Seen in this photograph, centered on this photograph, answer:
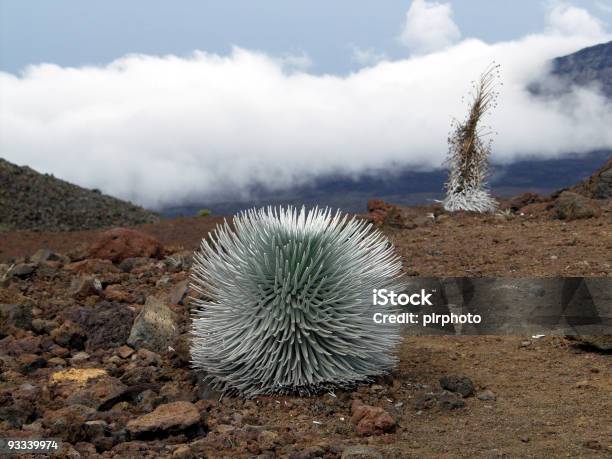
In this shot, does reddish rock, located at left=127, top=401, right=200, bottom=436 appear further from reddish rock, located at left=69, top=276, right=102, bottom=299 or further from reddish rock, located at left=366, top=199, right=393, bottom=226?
reddish rock, located at left=366, top=199, right=393, bottom=226

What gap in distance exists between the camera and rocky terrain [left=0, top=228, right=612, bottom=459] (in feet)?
12.8

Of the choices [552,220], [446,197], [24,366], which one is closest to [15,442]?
[24,366]

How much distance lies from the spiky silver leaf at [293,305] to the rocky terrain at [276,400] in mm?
155

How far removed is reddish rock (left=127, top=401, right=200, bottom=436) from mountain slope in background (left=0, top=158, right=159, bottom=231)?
61.2 feet

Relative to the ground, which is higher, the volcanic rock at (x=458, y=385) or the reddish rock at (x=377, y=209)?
the reddish rock at (x=377, y=209)

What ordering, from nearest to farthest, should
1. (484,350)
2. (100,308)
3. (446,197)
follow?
(484,350), (100,308), (446,197)

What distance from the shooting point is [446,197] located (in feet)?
47.1

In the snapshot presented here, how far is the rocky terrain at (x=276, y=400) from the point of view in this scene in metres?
3.91

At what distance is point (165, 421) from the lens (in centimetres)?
413

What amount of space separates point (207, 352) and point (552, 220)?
8.02 meters

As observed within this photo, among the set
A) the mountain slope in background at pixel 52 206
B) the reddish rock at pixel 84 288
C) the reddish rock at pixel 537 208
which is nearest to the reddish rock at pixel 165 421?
the reddish rock at pixel 84 288

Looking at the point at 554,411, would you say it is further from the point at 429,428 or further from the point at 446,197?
the point at 446,197

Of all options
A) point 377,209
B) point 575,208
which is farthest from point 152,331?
point 377,209

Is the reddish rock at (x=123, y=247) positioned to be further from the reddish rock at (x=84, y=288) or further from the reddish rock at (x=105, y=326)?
the reddish rock at (x=105, y=326)
